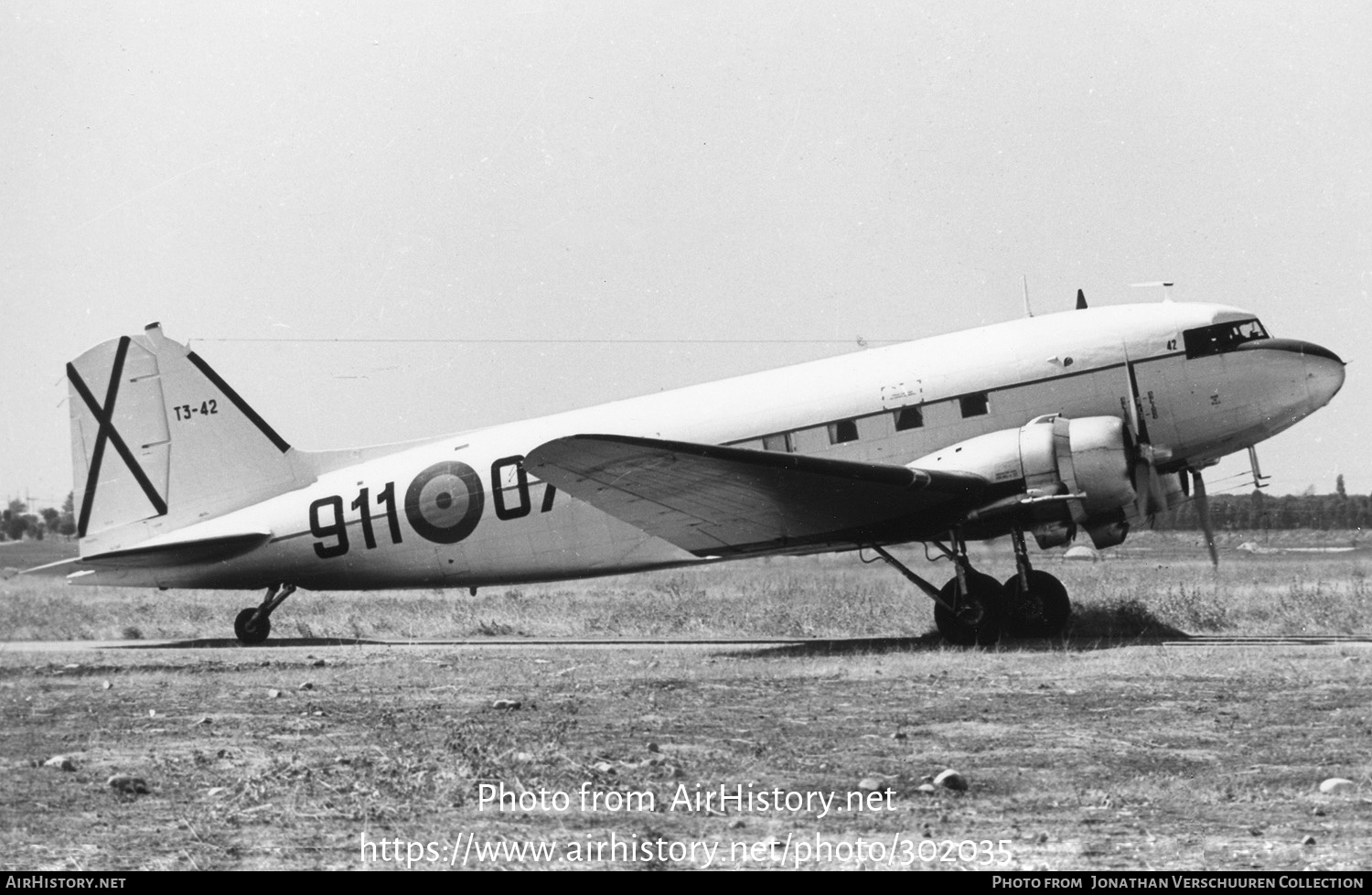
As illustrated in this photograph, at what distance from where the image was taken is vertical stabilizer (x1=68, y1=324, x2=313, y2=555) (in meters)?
18.6

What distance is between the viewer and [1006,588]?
15.7 meters

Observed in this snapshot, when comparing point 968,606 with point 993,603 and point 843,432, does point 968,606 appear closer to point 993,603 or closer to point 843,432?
point 993,603

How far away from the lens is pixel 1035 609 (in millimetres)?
15766

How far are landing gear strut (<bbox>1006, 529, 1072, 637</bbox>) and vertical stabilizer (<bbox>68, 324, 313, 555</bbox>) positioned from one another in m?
9.08

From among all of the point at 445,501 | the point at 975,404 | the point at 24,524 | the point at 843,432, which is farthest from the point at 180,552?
the point at 24,524

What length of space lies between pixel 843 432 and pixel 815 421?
345 mm

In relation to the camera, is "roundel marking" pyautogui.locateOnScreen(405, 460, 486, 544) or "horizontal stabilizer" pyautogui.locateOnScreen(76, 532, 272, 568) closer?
"roundel marking" pyautogui.locateOnScreen(405, 460, 486, 544)

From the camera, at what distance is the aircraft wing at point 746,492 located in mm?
13789

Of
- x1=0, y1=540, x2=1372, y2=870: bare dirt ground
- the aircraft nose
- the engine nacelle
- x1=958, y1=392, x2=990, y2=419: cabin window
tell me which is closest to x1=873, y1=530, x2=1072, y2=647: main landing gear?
x1=0, y1=540, x2=1372, y2=870: bare dirt ground

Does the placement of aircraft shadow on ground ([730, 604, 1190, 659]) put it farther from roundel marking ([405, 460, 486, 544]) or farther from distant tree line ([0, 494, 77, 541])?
distant tree line ([0, 494, 77, 541])

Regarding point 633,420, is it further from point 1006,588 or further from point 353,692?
point 353,692

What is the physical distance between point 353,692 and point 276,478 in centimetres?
739

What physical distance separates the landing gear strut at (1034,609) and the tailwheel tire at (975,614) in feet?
0.86
